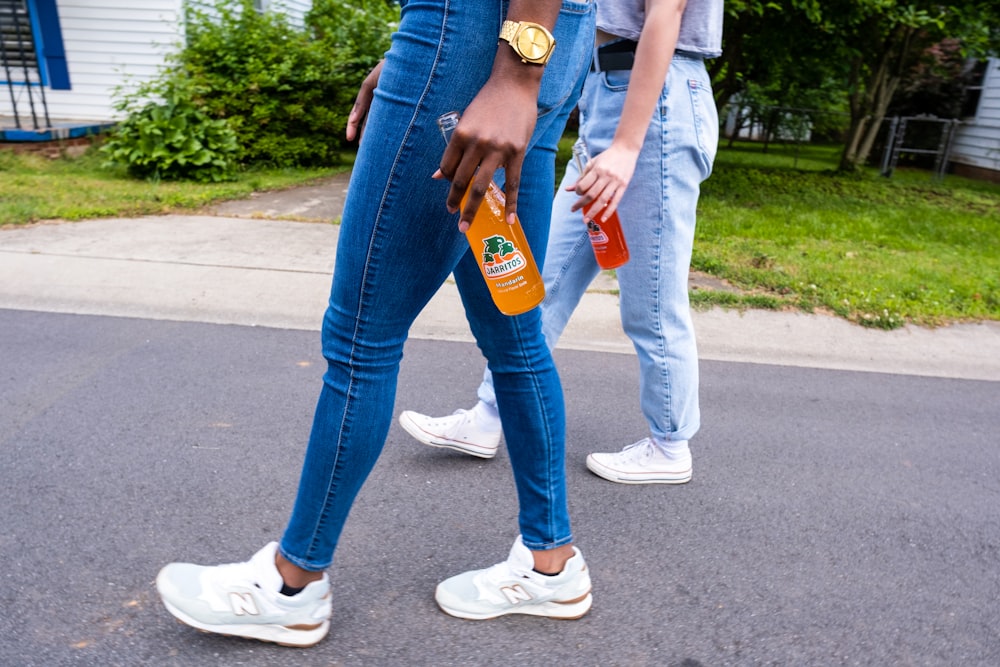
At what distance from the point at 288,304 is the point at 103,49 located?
819cm

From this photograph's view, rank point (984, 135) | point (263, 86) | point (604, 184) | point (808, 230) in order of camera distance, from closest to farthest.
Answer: point (604, 184) → point (808, 230) → point (263, 86) → point (984, 135)

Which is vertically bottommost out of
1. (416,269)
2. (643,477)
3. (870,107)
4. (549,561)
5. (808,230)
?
(808,230)

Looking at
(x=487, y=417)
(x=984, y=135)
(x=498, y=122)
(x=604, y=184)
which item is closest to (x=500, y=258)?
(x=498, y=122)

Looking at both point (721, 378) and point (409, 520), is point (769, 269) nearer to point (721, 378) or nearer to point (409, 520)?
point (721, 378)

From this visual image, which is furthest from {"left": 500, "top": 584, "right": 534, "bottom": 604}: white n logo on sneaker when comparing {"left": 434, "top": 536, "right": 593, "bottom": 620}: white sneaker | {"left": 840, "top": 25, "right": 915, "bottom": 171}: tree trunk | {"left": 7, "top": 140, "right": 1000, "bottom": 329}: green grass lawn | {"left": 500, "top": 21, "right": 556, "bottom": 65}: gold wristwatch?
{"left": 840, "top": 25, "right": 915, "bottom": 171}: tree trunk

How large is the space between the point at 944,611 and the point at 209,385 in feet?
8.71

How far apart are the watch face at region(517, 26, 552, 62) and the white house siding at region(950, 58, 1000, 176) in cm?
1546

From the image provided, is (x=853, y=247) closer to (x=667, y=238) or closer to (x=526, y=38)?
(x=667, y=238)

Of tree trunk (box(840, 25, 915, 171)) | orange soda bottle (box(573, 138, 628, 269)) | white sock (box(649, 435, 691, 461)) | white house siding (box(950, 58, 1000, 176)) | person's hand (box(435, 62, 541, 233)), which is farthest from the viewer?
white house siding (box(950, 58, 1000, 176))

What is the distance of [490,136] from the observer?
4.34 ft

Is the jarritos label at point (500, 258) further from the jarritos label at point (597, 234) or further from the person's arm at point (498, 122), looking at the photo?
the jarritos label at point (597, 234)

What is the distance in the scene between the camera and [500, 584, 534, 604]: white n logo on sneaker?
1.89 meters

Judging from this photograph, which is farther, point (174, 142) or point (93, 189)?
point (174, 142)

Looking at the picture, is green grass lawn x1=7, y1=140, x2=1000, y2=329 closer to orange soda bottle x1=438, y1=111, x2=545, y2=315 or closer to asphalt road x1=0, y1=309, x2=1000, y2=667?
asphalt road x1=0, y1=309, x2=1000, y2=667
